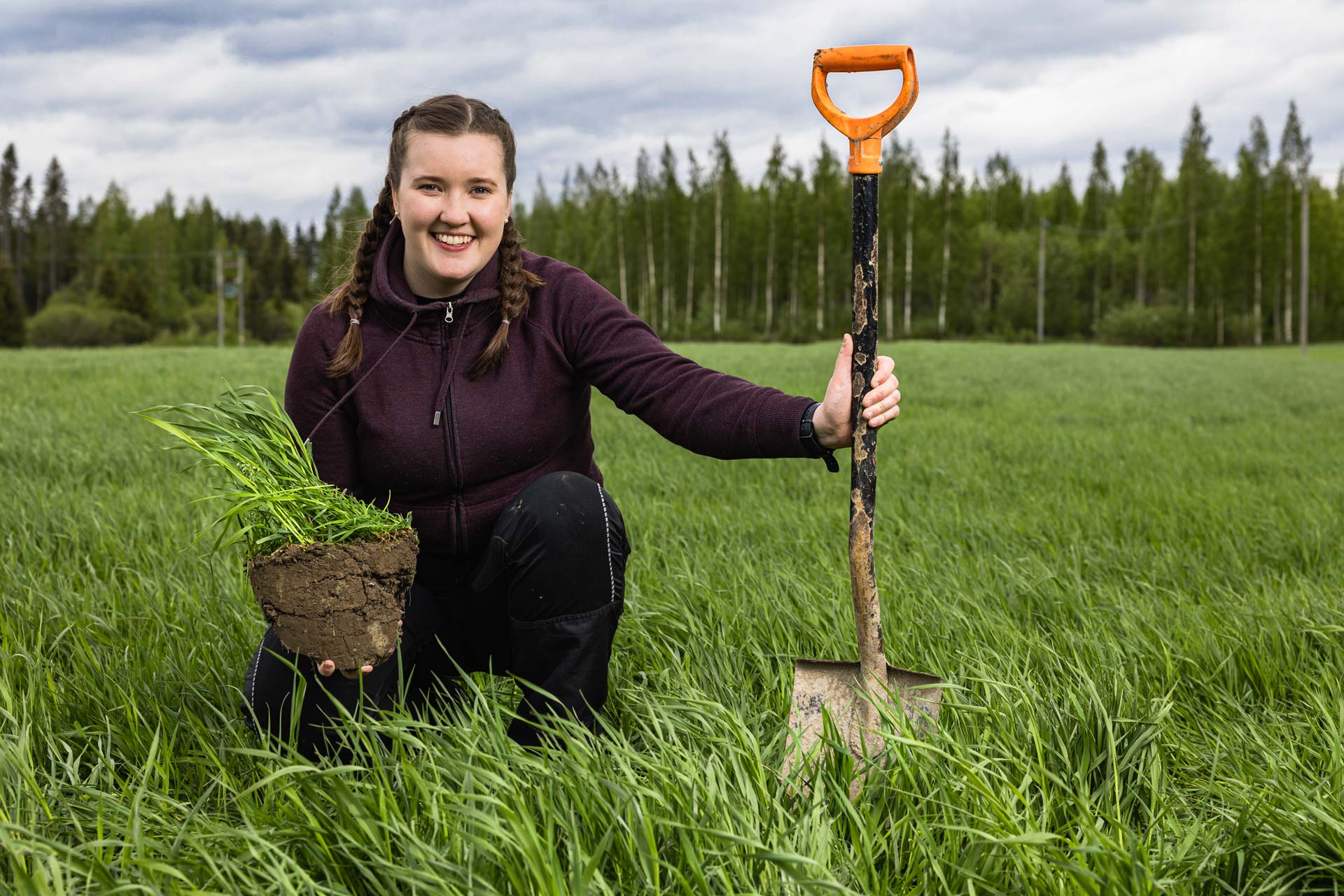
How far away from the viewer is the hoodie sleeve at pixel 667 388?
204 cm

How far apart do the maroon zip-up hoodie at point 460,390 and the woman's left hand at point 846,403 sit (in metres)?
0.35

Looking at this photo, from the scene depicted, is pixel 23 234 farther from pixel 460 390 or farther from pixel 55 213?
pixel 460 390

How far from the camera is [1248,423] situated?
28.4ft

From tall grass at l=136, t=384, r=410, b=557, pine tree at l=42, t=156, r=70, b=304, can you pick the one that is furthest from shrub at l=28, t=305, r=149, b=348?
tall grass at l=136, t=384, r=410, b=557

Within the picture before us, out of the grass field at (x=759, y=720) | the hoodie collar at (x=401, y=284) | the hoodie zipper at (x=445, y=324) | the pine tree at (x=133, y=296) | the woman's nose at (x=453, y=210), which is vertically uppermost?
the pine tree at (x=133, y=296)

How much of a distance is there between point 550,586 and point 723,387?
0.61m

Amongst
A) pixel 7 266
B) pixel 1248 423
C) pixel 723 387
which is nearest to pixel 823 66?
pixel 723 387

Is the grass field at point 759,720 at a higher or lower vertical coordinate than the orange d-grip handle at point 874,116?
lower

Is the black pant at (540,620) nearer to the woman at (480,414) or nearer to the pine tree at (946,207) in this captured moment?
the woman at (480,414)

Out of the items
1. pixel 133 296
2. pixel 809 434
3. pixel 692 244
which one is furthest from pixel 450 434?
pixel 133 296

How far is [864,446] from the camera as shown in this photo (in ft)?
6.23

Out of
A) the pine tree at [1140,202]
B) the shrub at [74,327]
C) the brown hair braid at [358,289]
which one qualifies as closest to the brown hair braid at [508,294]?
the brown hair braid at [358,289]

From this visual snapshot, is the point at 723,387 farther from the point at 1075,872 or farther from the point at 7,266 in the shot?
the point at 7,266

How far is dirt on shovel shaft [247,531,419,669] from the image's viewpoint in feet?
5.83
